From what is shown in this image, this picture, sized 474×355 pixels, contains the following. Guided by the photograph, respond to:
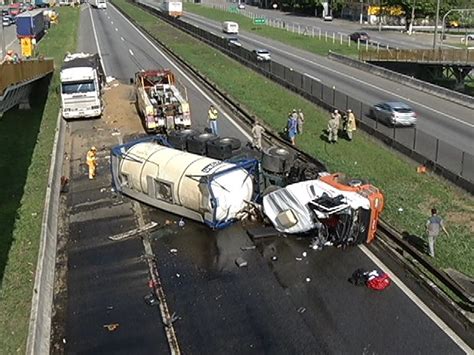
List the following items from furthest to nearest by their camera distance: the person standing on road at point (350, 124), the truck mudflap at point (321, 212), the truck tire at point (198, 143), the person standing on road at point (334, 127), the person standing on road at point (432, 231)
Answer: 1. the person standing on road at point (350, 124)
2. the person standing on road at point (334, 127)
3. the truck tire at point (198, 143)
4. the truck mudflap at point (321, 212)
5. the person standing on road at point (432, 231)

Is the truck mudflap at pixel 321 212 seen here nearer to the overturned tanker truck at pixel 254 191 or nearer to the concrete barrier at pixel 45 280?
the overturned tanker truck at pixel 254 191

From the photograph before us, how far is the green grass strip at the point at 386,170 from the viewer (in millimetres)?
18547

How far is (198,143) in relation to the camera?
24.7m

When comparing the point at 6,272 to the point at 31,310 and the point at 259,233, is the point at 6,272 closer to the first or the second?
the point at 31,310

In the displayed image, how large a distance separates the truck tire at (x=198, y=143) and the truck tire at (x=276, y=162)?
350 cm

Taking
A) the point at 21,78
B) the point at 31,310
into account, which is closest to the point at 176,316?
the point at 31,310

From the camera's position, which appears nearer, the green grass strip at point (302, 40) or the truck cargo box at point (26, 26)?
the truck cargo box at point (26, 26)

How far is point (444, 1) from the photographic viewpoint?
9425cm

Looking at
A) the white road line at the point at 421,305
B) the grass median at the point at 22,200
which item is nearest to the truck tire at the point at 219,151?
the grass median at the point at 22,200

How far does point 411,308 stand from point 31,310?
8.94 meters

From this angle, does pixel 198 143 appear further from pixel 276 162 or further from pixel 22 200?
pixel 22 200

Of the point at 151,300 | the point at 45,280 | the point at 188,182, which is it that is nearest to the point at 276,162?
the point at 188,182

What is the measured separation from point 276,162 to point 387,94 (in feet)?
89.7

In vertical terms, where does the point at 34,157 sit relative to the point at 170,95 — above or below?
below
